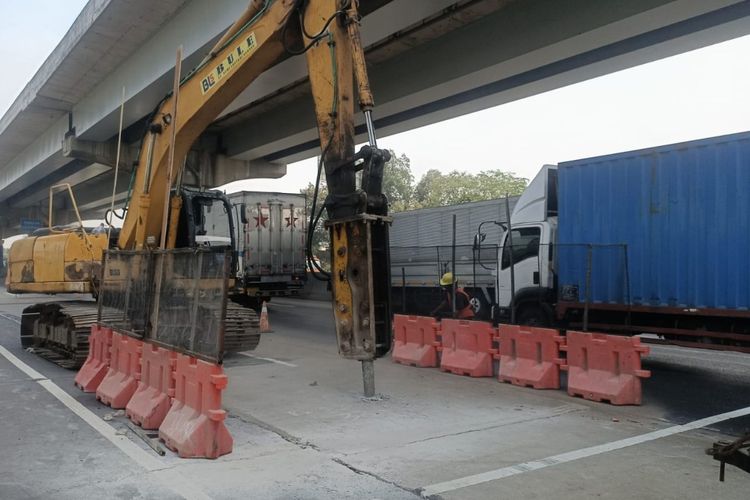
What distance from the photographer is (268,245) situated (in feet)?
70.8

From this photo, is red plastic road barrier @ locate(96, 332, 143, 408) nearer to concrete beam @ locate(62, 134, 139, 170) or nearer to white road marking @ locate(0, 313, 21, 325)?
white road marking @ locate(0, 313, 21, 325)

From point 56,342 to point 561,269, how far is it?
9412 mm

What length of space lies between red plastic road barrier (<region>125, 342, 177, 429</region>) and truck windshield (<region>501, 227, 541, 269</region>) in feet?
26.9

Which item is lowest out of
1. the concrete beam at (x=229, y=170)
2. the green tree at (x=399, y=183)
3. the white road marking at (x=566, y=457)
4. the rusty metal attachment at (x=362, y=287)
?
the white road marking at (x=566, y=457)

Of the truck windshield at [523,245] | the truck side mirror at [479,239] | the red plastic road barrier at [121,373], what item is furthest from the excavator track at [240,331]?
the truck windshield at [523,245]

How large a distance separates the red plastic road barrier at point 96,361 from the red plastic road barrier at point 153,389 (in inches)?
55.5

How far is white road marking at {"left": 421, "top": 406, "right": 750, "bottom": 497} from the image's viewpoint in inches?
201

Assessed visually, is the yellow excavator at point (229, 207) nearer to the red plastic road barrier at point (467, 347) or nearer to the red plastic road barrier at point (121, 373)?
the red plastic road barrier at point (121, 373)

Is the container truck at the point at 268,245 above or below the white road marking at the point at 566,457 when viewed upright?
above

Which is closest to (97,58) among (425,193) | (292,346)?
(292,346)

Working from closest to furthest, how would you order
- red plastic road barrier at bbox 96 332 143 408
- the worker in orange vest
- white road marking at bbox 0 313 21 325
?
red plastic road barrier at bbox 96 332 143 408 → the worker in orange vest → white road marking at bbox 0 313 21 325

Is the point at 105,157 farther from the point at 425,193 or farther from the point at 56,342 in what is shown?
the point at 425,193

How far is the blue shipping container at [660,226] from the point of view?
9.16 meters

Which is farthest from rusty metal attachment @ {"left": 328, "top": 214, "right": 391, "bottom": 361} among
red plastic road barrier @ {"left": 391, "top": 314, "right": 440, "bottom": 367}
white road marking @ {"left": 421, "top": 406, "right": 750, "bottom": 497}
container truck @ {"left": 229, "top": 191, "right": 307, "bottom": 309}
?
container truck @ {"left": 229, "top": 191, "right": 307, "bottom": 309}
